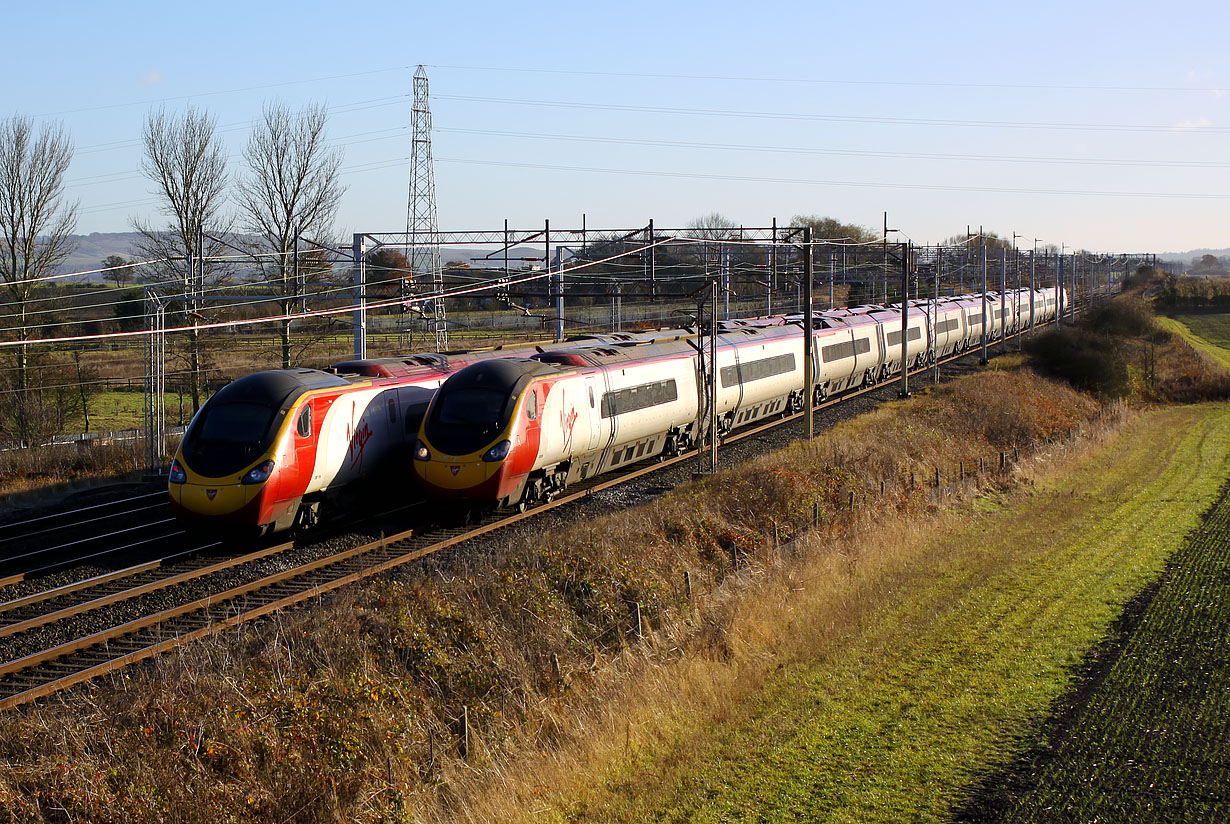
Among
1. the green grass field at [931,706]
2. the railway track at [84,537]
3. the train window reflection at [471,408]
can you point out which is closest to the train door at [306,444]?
the train window reflection at [471,408]

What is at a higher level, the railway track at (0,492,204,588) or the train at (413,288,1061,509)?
the train at (413,288,1061,509)

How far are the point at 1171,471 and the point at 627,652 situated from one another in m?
22.7

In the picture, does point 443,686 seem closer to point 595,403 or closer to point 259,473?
point 259,473

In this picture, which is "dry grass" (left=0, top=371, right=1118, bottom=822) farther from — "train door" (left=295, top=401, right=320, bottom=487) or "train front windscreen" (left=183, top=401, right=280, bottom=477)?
"train front windscreen" (left=183, top=401, right=280, bottom=477)

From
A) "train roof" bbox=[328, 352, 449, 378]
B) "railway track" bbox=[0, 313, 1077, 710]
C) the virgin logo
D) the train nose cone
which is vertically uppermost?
"train roof" bbox=[328, 352, 449, 378]

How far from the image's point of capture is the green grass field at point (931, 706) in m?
8.91

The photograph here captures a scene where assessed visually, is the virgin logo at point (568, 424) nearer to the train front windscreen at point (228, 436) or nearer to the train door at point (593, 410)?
the train door at point (593, 410)

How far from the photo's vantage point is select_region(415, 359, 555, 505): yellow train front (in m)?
17.8

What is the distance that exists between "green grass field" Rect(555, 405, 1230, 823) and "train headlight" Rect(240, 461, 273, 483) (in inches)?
319

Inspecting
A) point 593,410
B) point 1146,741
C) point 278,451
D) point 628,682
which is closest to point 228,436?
point 278,451

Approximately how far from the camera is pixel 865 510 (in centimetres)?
1942

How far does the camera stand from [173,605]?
14.0 m

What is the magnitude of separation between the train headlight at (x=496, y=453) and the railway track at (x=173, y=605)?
4.36 ft

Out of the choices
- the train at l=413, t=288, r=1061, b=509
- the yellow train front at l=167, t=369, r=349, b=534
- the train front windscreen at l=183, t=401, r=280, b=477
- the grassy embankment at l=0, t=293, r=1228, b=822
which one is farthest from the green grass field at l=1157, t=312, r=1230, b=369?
the train front windscreen at l=183, t=401, r=280, b=477
